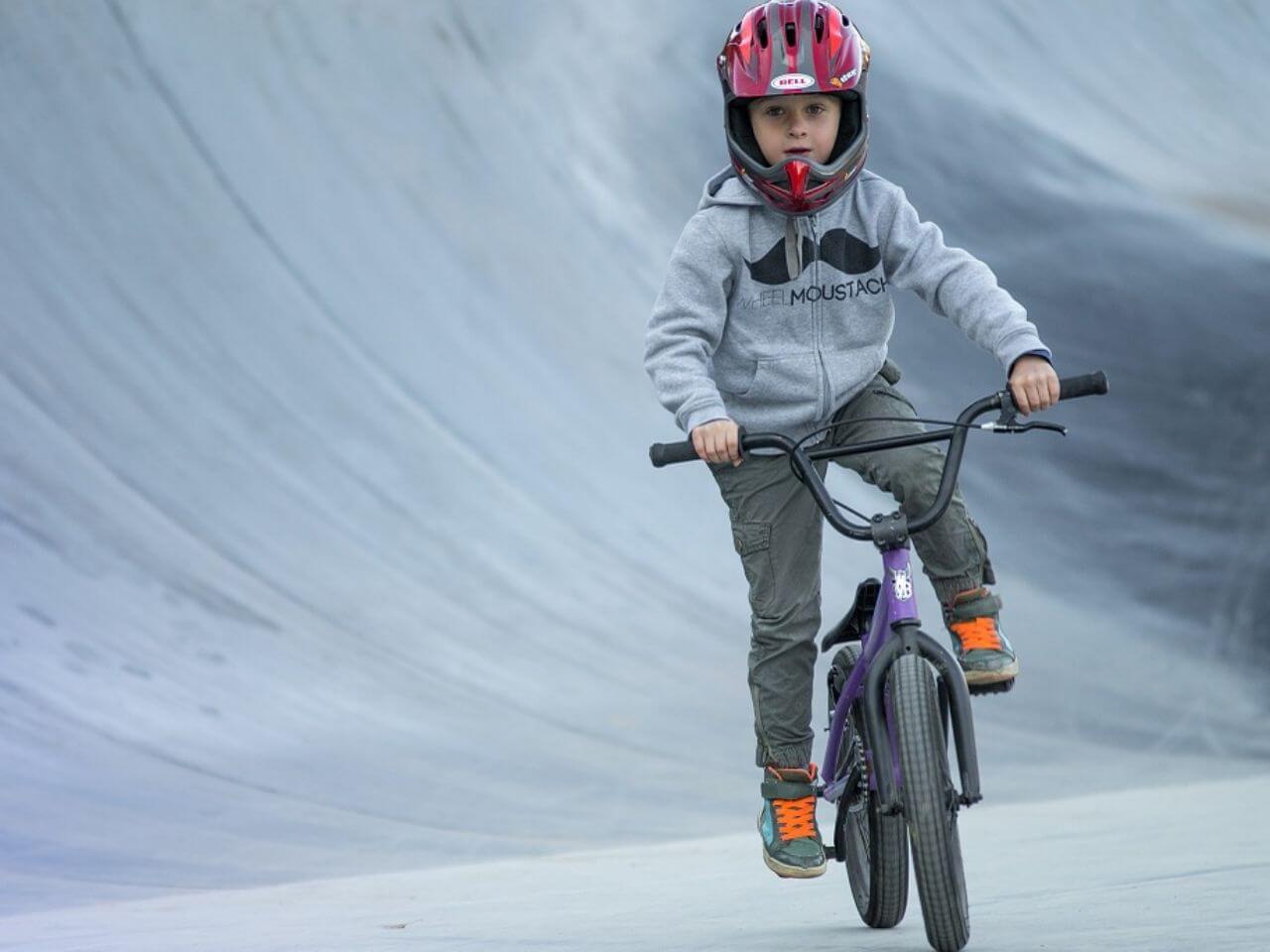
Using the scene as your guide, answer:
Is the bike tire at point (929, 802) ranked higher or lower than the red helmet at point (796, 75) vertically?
lower

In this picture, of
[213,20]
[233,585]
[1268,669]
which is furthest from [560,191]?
[1268,669]

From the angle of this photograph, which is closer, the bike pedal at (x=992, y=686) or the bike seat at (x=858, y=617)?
the bike pedal at (x=992, y=686)

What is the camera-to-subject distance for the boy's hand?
270 centimetres

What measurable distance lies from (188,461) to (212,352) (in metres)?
0.68

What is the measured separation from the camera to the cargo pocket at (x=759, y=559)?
10.0 feet

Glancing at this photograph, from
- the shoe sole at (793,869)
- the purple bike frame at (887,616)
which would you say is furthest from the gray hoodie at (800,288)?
the shoe sole at (793,869)

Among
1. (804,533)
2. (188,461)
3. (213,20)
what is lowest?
(804,533)

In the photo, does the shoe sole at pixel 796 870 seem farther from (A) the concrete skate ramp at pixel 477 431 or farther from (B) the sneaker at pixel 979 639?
(A) the concrete skate ramp at pixel 477 431

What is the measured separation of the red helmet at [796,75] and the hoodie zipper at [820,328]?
6cm

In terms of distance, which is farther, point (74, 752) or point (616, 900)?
point (74, 752)

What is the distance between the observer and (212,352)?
7.11 meters

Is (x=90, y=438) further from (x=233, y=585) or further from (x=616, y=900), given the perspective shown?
(x=616, y=900)

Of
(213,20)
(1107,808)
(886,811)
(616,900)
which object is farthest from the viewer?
(213,20)

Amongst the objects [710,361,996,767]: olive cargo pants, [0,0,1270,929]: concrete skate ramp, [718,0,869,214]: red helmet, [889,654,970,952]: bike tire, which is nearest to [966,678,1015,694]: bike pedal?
[710,361,996,767]: olive cargo pants
